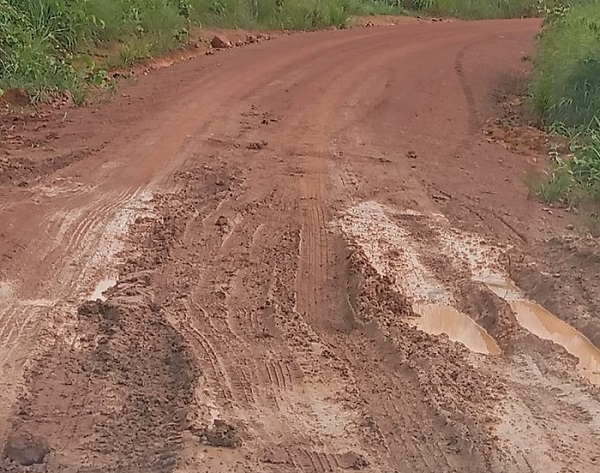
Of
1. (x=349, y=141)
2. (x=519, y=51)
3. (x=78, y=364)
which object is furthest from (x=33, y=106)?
(x=519, y=51)

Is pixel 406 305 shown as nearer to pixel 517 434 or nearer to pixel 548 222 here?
pixel 517 434

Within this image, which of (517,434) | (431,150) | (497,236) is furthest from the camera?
(431,150)

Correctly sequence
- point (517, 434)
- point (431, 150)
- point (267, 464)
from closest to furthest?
1. point (267, 464)
2. point (517, 434)
3. point (431, 150)

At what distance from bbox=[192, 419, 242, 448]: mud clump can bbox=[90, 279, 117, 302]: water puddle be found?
1.69 metres

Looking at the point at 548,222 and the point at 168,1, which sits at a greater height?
the point at 168,1

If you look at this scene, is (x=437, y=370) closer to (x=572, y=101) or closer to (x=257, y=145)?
(x=257, y=145)

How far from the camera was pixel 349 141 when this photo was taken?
984 cm

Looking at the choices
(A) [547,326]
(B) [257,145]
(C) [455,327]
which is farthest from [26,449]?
(B) [257,145]

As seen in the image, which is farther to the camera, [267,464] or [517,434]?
[517,434]

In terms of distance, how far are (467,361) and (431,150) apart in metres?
4.94

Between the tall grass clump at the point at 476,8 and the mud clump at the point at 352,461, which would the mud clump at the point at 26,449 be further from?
the tall grass clump at the point at 476,8

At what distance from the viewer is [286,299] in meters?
5.72

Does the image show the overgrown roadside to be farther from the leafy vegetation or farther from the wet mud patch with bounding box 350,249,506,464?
the wet mud patch with bounding box 350,249,506,464

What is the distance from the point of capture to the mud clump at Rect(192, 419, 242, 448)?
4.04m
